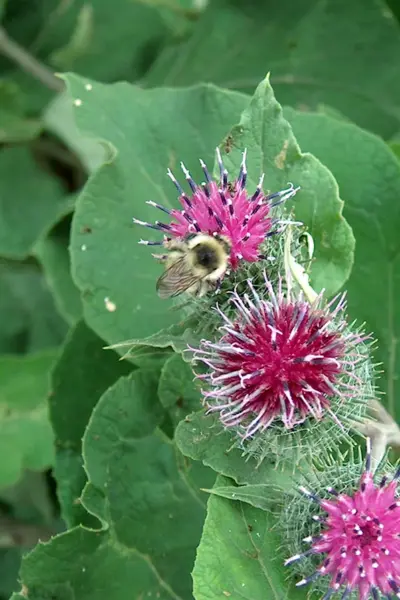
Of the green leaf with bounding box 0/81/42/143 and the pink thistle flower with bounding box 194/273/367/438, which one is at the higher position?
the pink thistle flower with bounding box 194/273/367/438

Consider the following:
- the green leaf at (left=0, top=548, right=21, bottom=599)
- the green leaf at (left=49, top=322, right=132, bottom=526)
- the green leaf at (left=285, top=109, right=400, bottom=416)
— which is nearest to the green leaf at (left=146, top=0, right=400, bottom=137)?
the green leaf at (left=285, top=109, right=400, bottom=416)

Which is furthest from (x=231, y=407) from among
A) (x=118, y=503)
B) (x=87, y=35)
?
(x=87, y=35)

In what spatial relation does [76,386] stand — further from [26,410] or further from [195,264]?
[195,264]

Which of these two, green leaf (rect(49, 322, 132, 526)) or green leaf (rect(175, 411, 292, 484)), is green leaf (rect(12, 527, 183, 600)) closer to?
green leaf (rect(49, 322, 132, 526))

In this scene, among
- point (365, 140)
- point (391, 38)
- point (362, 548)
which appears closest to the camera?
point (362, 548)

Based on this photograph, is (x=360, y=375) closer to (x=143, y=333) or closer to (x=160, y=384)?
(x=160, y=384)

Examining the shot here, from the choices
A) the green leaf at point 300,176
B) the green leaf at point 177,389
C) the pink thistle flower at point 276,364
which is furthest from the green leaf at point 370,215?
the pink thistle flower at point 276,364
